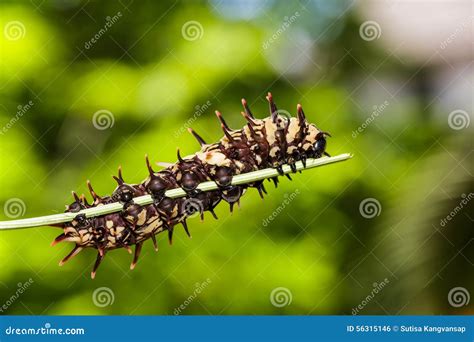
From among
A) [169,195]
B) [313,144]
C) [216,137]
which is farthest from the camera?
[216,137]

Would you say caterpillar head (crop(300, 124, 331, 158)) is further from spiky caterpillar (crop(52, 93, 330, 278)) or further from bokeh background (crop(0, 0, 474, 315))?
bokeh background (crop(0, 0, 474, 315))

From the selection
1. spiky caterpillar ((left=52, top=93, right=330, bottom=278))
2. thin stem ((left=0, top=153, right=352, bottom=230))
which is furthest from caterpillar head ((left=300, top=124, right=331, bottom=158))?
thin stem ((left=0, top=153, right=352, bottom=230))

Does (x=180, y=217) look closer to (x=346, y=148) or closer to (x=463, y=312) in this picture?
(x=463, y=312)

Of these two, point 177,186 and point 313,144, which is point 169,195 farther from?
point 313,144

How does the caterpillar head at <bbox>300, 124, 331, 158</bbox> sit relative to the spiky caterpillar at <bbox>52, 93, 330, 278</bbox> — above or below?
above

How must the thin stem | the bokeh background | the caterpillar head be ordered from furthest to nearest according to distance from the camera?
the bokeh background < the caterpillar head < the thin stem

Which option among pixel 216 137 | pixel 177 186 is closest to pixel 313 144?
pixel 177 186
